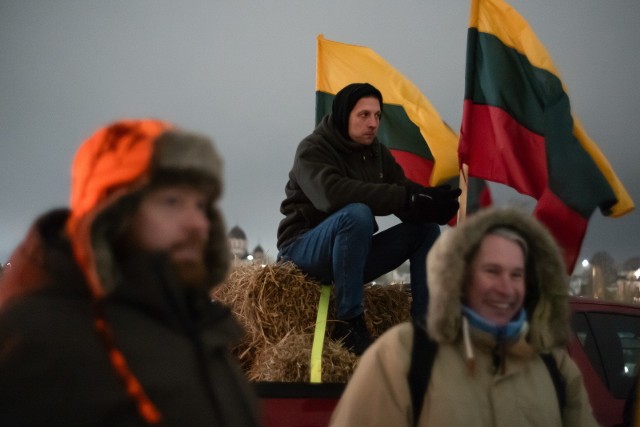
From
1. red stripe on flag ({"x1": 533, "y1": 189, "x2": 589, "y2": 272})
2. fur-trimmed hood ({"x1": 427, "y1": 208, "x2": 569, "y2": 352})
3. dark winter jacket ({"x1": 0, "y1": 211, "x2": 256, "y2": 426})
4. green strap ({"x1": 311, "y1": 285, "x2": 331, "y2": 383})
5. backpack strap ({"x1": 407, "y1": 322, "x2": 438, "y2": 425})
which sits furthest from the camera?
red stripe on flag ({"x1": 533, "y1": 189, "x2": 589, "y2": 272})

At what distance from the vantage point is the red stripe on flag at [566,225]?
5152mm

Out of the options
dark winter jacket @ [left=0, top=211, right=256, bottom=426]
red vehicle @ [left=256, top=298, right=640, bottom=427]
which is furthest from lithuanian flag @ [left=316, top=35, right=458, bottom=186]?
dark winter jacket @ [left=0, top=211, right=256, bottom=426]

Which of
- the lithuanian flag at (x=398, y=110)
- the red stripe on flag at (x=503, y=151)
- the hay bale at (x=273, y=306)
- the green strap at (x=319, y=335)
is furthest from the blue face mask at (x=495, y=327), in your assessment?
the lithuanian flag at (x=398, y=110)

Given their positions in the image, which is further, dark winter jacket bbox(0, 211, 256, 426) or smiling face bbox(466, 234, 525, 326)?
smiling face bbox(466, 234, 525, 326)

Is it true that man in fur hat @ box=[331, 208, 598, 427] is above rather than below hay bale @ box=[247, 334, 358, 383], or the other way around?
above

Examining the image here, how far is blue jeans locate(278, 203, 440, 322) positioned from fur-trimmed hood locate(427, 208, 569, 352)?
2.37 feet

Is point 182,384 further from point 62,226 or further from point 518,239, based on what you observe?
point 518,239

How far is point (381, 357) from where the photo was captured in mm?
2699

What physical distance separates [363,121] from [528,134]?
5.86 ft

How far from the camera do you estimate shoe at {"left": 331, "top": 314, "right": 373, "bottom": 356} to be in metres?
3.97

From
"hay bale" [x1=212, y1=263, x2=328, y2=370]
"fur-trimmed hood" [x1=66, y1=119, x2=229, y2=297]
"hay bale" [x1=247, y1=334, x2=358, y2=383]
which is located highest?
"fur-trimmed hood" [x1=66, y1=119, x2=229, y2=297]

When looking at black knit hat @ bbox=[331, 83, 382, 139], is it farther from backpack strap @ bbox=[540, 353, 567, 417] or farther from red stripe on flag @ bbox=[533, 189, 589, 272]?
backpack strap @ bbox=[540, 353, 567, 417]

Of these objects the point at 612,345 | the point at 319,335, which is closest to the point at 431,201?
the point at 319,335

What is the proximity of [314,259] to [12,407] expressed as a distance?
8.95ft
